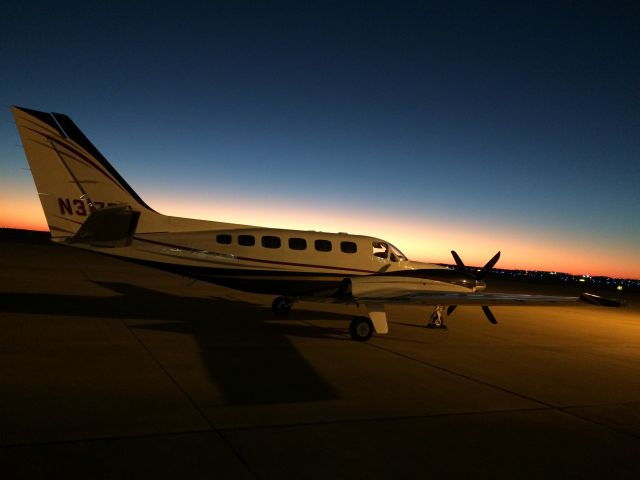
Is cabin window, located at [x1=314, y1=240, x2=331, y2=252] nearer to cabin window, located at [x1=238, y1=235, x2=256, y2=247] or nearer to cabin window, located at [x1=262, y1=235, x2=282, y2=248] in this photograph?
cabin window, located at [x1=262, y1=235, x2=282, y2=248]

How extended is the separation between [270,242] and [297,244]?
2.75 ft

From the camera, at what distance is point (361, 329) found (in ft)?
39.9

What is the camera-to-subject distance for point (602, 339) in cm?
1566

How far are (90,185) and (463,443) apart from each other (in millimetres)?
10711

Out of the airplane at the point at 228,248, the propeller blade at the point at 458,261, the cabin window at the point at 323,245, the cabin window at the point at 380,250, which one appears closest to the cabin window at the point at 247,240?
the airplane at the point at 228,248

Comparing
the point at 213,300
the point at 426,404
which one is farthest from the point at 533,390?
the point at 213,300

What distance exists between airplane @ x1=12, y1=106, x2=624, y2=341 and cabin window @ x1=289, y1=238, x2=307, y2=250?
0.03 m

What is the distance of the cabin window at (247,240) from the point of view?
1334cm

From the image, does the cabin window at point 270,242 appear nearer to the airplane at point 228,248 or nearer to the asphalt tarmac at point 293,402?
the airplane at point 228,248

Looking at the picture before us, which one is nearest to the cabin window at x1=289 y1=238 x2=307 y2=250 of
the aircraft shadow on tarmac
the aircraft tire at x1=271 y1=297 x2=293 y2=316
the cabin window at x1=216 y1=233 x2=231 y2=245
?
the cabin window at x1=216 y1=233 x2=231 y2=245

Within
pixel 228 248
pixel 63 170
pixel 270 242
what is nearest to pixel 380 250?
pixel 270 242

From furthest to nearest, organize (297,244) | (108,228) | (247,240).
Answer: (297,244) < (247,240) < (108,228)

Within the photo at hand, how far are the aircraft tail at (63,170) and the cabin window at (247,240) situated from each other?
3.10 m

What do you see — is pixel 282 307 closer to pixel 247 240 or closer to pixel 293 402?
pixel 247 240
